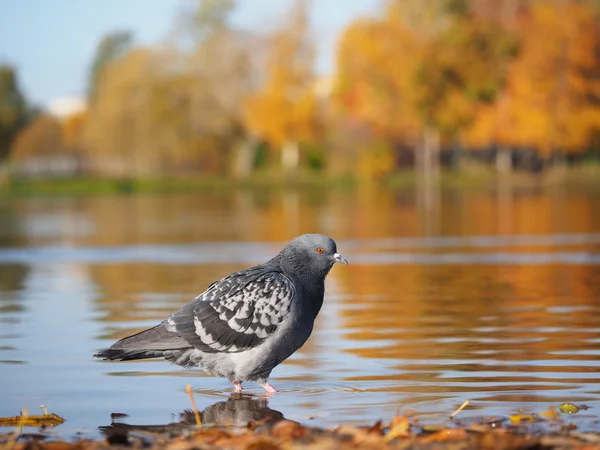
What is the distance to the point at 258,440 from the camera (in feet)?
21.1

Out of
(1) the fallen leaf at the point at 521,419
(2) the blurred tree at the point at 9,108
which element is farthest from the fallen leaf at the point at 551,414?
(2) the blurred tree at the point at 9,108

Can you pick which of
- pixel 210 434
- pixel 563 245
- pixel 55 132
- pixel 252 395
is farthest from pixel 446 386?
pixel 55 132

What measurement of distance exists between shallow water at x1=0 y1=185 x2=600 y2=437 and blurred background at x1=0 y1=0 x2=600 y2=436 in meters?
0.05

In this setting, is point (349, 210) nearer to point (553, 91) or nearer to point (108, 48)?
point (553, 91)

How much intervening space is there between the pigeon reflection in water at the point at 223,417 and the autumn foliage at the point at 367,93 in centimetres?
5869

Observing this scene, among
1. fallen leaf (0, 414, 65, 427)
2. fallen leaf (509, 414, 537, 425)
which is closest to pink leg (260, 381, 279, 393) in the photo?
fallen leaf (0, 414, 65, 427)

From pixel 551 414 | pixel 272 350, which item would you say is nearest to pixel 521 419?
pixel 551 414

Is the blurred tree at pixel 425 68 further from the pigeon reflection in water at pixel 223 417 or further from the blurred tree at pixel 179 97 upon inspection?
the pigeon reflection in water at pixel 223 417

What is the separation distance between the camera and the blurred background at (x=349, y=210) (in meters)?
9.16

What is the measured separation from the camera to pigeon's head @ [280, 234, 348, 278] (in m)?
8.50

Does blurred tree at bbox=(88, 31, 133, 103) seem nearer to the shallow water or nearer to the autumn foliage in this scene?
the autumn foliage

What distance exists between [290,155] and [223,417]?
78175mm

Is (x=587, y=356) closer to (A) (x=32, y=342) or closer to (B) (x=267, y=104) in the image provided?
(A) (x=32, y=342)

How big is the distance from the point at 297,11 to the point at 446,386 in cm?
7314
